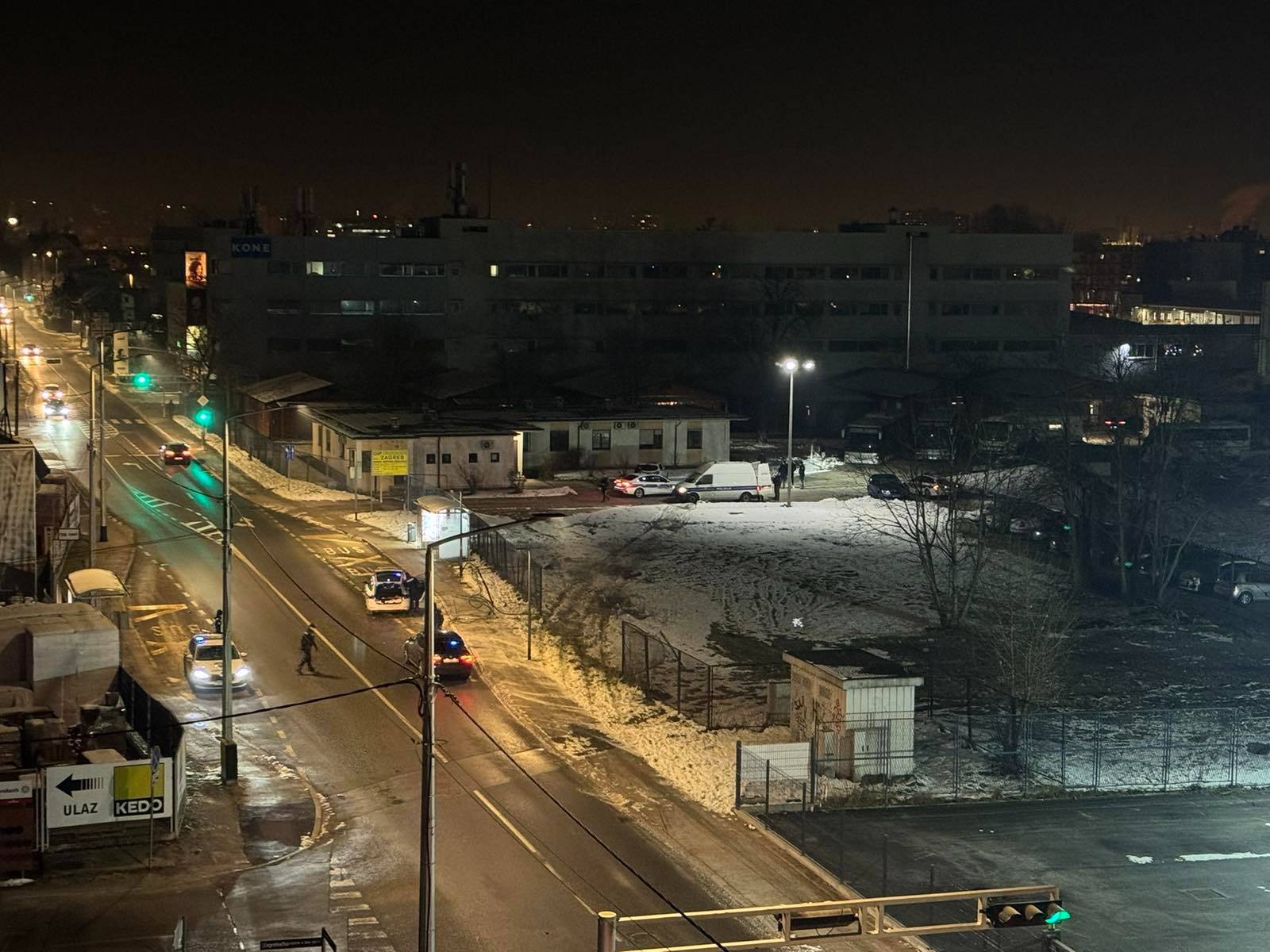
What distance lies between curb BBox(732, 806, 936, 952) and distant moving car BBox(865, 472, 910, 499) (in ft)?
110

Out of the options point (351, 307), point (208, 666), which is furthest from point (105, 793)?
point (351, 307)

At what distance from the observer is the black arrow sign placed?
23125 millimetres

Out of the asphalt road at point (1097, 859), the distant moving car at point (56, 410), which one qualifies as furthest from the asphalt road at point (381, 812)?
the distant moving car at point (56, 410)

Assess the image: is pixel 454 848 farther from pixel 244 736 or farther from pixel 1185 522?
pixel 1185 522

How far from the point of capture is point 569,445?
66562 mm

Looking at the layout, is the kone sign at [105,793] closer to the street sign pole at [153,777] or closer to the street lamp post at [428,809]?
the street sign pole at [153,777]

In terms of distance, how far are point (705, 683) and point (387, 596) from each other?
982 centimetres

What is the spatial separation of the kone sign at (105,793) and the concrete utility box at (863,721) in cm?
1042

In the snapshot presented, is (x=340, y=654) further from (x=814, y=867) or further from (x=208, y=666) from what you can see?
(x=814, y=867)

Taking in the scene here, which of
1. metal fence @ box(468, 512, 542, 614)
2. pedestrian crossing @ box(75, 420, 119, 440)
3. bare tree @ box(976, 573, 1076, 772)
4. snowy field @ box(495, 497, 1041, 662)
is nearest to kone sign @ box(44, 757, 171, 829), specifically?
bare tree @ box(976, 573, 1076, 772)

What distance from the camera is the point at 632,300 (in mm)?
99125

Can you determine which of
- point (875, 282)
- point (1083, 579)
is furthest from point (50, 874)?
point (875, 282)

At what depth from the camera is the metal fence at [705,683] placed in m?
30.2

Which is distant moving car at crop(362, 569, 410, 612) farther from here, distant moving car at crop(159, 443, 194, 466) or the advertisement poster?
the advertisement poster
